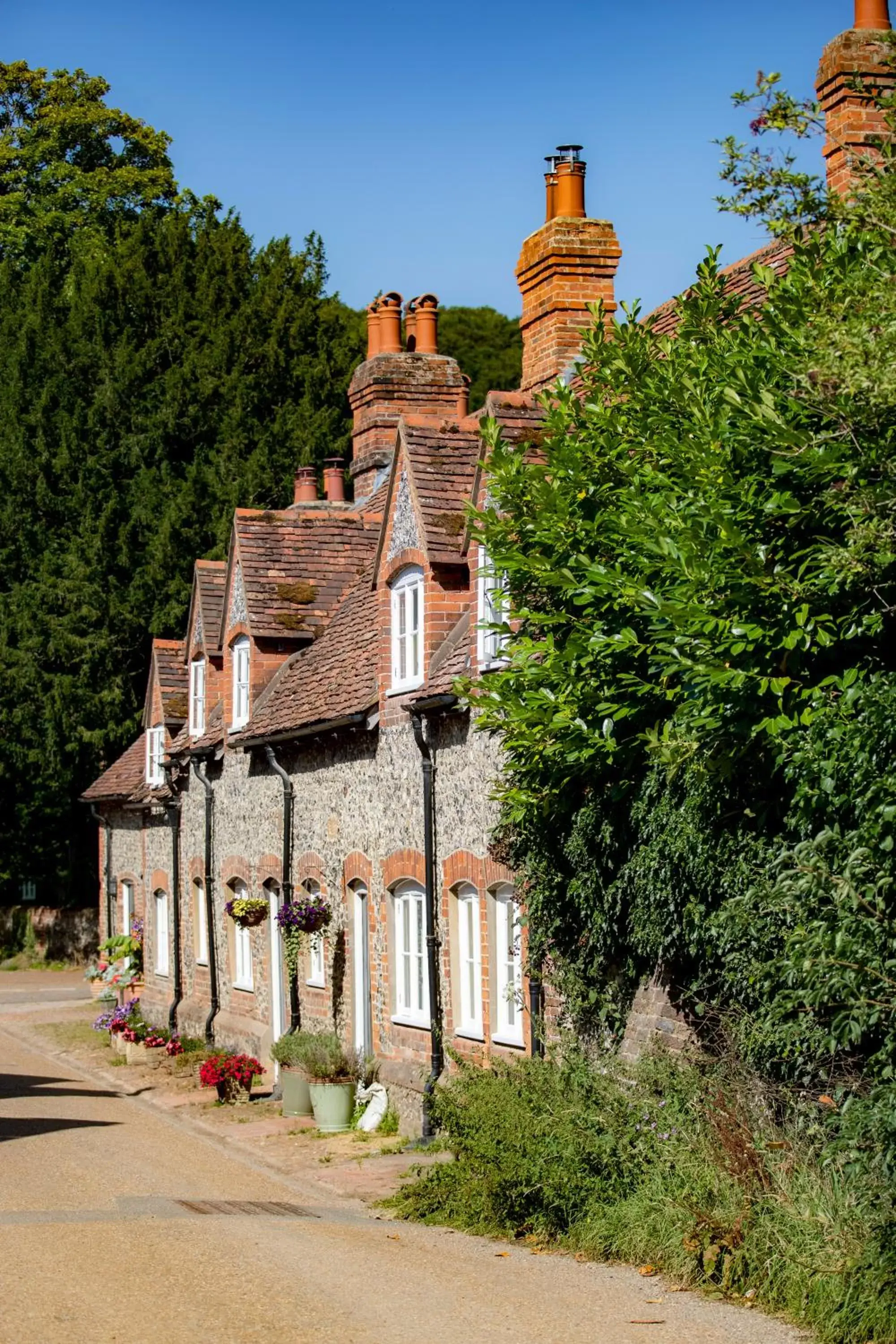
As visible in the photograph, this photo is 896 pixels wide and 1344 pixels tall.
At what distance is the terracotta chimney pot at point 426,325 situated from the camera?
23.2 metres

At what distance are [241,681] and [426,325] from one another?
5726mm

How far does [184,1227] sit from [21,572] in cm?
2801

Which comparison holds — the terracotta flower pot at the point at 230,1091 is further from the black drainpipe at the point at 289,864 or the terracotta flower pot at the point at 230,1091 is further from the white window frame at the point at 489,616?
the white window frame at the point at 489,616

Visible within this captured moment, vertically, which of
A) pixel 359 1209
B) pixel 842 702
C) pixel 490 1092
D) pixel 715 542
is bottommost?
pixel 359 1209

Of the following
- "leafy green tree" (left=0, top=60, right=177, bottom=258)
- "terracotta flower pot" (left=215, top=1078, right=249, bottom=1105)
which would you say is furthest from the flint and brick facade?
"leafy green tree" (left=0, top=60, right=177, bottom=258)

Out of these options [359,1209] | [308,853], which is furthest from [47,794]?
[359,1209]

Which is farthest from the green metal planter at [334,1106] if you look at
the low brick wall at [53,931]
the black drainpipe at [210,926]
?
the low brick wall at [53,931]

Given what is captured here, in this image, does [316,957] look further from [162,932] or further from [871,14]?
[871,14]

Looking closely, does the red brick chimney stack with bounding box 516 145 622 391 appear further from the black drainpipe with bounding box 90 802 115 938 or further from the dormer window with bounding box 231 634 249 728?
the black drainpipe with bounding box 90 802 115 938

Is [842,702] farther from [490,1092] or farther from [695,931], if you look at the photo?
[490,1092]

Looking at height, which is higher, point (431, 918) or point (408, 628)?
point (408, 628)

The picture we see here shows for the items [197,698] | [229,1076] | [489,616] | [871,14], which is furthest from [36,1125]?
[871,14]

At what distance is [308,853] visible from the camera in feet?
63.4

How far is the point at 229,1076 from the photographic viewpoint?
63.9 feet
